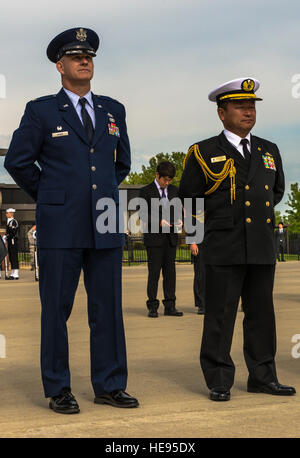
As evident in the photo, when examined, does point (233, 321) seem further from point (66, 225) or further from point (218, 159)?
point (66, 225)

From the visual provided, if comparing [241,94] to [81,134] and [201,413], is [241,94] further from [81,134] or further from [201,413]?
[201,413]

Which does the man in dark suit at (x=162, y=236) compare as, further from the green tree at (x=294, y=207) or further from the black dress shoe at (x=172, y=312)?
the green tree at (x=294, y=207)

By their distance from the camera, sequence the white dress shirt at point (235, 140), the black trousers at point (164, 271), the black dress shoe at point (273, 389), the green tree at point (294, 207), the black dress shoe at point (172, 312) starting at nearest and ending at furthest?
1. the black dress shoe at point (273, 389)
2. the white dress shirt at point (235, 140)
3. the black dress shoe at point (172, 312)
4. the black trousers at point (164, 271)
5. the green tree at point (294, 207)

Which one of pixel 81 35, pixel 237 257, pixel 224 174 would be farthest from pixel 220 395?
pixel 81 35

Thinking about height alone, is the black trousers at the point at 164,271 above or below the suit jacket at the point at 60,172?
below

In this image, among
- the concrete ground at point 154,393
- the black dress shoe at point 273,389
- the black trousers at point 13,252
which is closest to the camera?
the concrete ground at point 154,393

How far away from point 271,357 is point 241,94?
70.2 inches

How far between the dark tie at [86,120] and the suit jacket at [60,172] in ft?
0.15

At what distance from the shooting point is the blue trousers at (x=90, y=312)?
5.06m

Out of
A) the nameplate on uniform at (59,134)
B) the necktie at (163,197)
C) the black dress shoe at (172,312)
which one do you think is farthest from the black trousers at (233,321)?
the necktie at (163,197)

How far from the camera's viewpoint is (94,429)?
4.47m

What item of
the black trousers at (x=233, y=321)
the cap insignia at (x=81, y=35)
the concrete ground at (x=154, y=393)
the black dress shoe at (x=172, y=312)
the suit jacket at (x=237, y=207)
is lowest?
the concrete ground at (x=154, y=393)

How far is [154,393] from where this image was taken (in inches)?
216

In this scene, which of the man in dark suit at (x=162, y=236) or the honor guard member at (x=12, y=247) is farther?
the honor guard member at (x=12, y=247)
